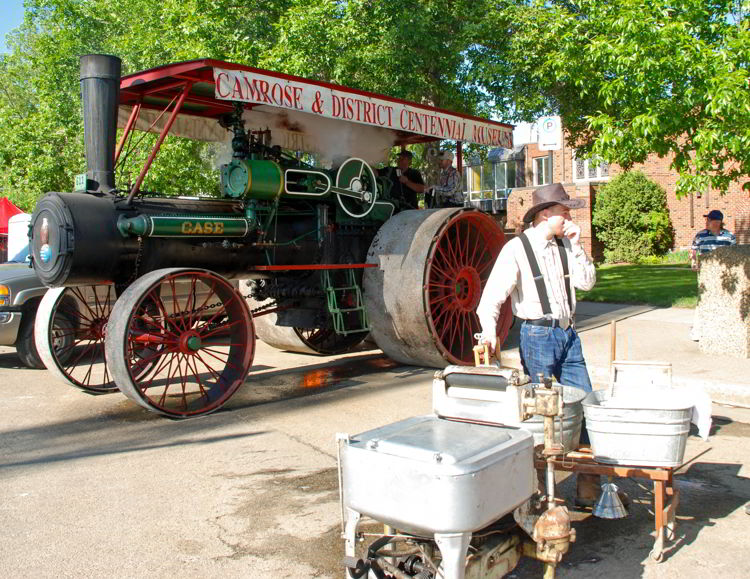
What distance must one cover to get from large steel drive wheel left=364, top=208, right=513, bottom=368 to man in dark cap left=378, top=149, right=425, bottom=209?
2.42ft

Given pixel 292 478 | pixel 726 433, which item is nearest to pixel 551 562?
pixel 292 478

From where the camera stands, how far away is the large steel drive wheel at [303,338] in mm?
9398

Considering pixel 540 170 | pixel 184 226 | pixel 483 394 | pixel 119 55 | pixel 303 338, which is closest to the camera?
pixel 483 394

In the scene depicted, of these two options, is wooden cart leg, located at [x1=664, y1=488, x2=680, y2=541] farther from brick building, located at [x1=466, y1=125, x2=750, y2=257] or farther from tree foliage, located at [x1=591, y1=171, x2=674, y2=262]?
tree foliage, located at [x1=591, y1=171, x2=674, y2=262]

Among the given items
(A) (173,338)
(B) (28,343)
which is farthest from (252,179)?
(B) (28,343)

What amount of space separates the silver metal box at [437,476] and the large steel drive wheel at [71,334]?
4.30 m

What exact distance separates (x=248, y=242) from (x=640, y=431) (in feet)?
15.2

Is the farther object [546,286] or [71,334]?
[71,334]

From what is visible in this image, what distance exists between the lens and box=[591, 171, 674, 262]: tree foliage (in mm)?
26438

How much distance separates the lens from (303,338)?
940 centimetres

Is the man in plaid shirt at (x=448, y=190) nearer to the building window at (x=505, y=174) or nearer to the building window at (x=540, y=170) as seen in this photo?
the building window at (x=540, y=170)

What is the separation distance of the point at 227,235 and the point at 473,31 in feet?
25.7

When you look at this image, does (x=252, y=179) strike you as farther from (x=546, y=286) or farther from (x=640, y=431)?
(x=640, y=431)

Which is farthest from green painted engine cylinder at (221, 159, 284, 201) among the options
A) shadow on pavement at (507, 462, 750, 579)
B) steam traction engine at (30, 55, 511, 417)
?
shadow on pavement at (507, 462, 750, 579)
